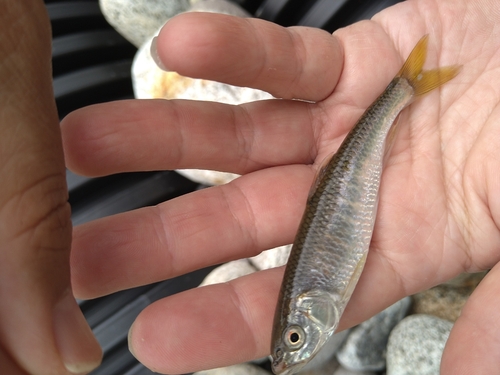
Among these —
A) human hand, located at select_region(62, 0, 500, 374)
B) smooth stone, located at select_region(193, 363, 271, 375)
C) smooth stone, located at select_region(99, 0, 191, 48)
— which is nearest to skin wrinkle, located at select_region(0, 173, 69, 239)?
human hand, located at select_region(62, 0, 500, 374)

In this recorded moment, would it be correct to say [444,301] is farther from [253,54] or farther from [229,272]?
[253,54]

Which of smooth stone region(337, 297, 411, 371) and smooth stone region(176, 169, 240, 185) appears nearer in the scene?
smooth stone region(337, 297, 411, 371)

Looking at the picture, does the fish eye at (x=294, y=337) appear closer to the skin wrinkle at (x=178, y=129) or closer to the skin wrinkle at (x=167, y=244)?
the skin wrinkle at (x=167, y=244)

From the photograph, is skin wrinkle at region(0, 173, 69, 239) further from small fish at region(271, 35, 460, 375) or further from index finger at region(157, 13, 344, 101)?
small fish at region(271, 35, 460, 375)

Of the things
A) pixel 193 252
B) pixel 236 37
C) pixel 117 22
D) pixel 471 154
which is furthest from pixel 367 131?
pixel 117 22

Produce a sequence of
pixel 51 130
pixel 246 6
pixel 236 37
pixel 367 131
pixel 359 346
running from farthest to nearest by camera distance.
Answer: pixel 246 6, pixel 359 346, pixel 367 131, pixel 236 37, pixel 51 130

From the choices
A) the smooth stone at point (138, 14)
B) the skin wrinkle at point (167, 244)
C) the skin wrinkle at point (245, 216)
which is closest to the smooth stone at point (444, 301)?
the skin wrinkle at point (245, 216)

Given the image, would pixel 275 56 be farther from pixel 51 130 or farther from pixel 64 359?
pixel 64 359
